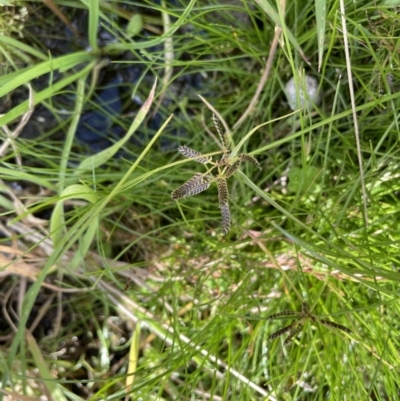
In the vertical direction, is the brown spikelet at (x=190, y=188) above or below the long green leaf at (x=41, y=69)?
below

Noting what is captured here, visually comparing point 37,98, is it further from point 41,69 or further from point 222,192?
point 222,192

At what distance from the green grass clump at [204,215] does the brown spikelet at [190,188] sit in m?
0.23

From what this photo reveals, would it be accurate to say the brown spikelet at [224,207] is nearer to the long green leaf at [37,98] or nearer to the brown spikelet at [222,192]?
the brown spikelet at [222,192]

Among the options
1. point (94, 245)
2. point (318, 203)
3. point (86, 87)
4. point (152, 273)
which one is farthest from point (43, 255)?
point (318, 203)

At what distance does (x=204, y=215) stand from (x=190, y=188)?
15.6 inches

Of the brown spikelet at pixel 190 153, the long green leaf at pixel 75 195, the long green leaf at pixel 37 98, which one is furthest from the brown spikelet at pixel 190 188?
the long green leaf at pixel 37 98

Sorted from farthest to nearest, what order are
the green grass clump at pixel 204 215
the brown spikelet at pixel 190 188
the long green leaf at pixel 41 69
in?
1. the green grass clump at pixel 204 215
2. the long green leaf at pixel 41 69
3. the brown spikelet at pixel 190 188

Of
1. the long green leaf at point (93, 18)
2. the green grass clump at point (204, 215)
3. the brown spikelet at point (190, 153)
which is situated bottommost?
the green grass clump at point (204, 215)

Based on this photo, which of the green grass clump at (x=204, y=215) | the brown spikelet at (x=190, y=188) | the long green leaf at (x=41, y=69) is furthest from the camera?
the green grass clump at (x=204, y=215)

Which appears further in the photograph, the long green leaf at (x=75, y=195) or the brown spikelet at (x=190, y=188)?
the long green leaf at (x=75, y=195)

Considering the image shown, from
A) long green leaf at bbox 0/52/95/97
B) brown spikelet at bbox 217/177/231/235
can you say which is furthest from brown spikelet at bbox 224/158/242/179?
long green leaf at bbox 0/52/95/97

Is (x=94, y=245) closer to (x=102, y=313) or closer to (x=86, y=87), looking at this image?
(x=102, y=313)

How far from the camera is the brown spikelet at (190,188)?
1.47ft

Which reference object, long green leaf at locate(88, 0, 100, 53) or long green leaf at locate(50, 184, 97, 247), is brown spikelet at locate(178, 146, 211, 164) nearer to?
long green leaf at locate(50, 184, 97, 247)
